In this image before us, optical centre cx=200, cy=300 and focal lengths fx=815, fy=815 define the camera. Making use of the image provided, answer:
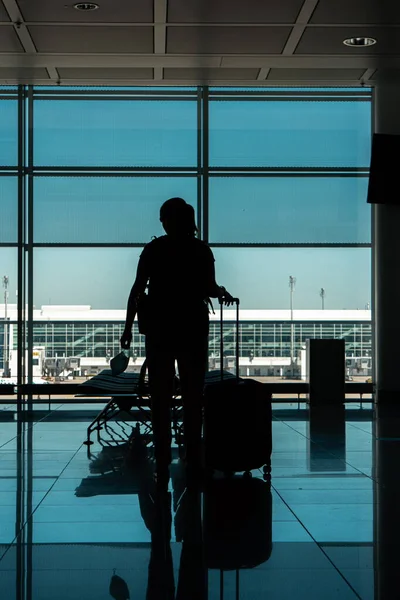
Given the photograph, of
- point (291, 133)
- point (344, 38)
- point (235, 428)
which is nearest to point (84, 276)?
point (291, 133)

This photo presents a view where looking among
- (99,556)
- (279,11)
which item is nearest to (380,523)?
(99,556)

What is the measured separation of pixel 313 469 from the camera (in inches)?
198

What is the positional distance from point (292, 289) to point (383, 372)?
1614mm

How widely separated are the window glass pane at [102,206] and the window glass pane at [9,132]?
0.48 metres

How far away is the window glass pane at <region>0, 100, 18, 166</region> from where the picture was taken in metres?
10.6

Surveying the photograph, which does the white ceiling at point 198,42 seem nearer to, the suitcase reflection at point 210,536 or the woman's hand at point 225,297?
Answer: the woman's hand at point 225,297

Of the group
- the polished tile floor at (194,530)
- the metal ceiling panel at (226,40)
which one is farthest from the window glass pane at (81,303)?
the polished tile floor at (194,530)

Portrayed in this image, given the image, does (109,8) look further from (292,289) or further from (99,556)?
(99,556)

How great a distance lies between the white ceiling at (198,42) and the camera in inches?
292

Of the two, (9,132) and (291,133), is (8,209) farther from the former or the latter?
(291,133)

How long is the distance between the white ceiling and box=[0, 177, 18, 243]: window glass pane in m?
1.34

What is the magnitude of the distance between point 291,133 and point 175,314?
707 cm

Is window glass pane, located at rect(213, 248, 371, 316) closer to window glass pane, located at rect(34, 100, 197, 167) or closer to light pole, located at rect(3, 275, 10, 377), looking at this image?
window glass pane, located at rect(34, 100, 197, 167)

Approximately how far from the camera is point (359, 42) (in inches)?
331
